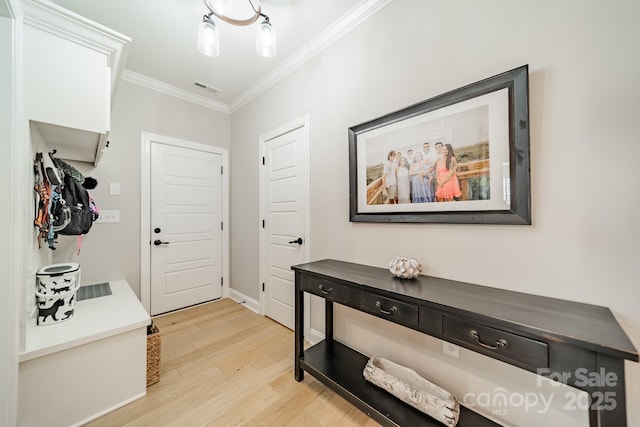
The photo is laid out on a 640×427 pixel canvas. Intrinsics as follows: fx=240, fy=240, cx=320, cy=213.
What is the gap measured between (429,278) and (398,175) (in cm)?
Result: 68

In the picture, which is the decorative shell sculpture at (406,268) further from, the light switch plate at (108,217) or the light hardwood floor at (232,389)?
the light switch plate at (108,217)

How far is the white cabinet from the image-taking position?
1198 millimetres

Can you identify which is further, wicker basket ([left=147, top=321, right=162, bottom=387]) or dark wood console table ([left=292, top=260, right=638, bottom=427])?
wicker basket ([left=147, top=321, right=162, bottom=387])

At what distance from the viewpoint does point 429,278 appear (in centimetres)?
143

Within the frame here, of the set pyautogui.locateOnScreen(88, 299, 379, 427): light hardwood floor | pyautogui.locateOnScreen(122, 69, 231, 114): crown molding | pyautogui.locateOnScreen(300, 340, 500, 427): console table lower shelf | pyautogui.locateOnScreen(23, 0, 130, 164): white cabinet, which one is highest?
pyautogui.locateOnScreen(122, 69, 231, 114): crown molding

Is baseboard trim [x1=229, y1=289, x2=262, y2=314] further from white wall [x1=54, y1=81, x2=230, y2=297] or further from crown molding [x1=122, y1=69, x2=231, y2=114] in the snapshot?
crown molding [x1=122, y1=69, x2=231, y2=114]

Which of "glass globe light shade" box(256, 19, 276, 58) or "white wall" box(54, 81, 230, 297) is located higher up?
"glass globe light shade" box(256, 19, 276, 58)

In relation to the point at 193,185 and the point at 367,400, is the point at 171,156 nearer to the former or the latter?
the point at 193,185


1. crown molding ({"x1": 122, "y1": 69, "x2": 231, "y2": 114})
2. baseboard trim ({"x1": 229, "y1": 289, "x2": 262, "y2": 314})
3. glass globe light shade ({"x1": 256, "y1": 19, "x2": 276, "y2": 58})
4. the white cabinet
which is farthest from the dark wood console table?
crown molding ({"x1": 122, "y1": 69, "x2": 231, "y2": 114})

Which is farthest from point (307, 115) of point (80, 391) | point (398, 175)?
point (80, 391)

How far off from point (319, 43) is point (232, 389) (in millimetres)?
2773

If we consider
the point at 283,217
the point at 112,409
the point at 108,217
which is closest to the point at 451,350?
the point at 283,217

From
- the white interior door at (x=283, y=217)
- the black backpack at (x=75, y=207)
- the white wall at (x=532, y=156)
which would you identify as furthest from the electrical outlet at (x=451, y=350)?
the black backpack at (x=75, y=207)

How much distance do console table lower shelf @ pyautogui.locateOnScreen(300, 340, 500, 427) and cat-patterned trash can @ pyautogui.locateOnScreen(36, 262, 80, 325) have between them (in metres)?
1.58
